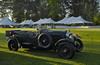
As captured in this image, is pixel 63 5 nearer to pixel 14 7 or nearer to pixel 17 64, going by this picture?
pixel 14 7

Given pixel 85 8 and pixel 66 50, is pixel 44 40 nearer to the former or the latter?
pixel 66 50

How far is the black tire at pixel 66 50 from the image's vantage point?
11133mm

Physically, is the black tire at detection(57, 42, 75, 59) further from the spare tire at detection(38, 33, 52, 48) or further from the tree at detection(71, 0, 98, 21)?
the tree at detection(71, 0, 98, 21)

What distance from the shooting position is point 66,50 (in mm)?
11320

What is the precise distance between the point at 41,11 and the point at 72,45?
83.7 metres

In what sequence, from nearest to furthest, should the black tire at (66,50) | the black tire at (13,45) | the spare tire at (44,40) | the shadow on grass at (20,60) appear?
the shadow on grass at (20,60) < the black tire at (66,50) < the spare tire at (44,40) < the black tire at (13,45)

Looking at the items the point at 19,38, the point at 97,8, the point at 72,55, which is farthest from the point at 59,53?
the point at 97,8

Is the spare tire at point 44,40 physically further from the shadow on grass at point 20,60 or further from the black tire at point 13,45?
the black tire at point 13,45

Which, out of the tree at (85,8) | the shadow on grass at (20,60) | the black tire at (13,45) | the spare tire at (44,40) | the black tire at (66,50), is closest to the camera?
the shadow on grass at (20,60)

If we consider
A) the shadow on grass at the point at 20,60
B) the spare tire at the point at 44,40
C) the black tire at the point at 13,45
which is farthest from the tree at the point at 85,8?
the shadow on grass at the point at 20,60

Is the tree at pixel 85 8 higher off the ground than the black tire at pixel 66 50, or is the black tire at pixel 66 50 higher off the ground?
the tree at pixel 85 8

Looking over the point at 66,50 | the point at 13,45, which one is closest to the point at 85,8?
the point at 13,45

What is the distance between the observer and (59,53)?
1152cm

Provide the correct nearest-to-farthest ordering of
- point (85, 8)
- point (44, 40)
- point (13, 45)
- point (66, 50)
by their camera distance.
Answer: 1. point (66, 50)
2. point (44, 40)
3. point (13, 45)
4. point (85, 8)
